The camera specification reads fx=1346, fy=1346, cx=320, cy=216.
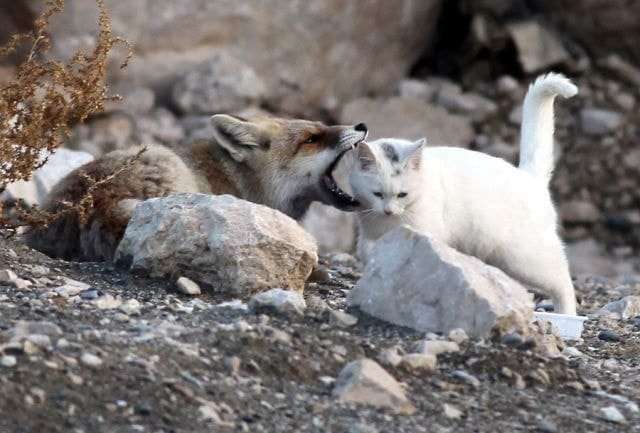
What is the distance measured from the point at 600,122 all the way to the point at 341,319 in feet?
27.9

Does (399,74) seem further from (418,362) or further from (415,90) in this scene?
(418,362)

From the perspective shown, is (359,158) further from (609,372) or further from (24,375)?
(24,375)

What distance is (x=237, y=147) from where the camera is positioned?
8.02 meters

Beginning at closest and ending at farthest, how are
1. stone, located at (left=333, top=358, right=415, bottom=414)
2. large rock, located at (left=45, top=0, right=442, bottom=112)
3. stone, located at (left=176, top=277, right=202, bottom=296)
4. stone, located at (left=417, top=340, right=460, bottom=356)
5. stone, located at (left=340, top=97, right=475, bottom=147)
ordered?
stone, located at (left=333, top=358, right=415, bottom=414) < stone, located at (left=417, top=340, right=460, bottom=356) < stone, located at (left=176, top=277, right=202, bottom=296) < large rock, located at (left=45, top=0, right=442, bottom=112) < stone, located at (left=340, top=97, right=475, bottom=147)

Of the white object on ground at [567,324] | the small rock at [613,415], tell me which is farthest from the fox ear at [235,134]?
the small rock at [613,415]

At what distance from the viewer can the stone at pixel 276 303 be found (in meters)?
5.71

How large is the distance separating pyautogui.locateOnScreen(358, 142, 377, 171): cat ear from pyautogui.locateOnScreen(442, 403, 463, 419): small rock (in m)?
2.19

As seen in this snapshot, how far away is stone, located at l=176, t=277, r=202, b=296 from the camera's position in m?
6.19

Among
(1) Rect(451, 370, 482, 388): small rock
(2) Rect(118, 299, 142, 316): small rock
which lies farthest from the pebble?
(2) Rect(118, 299, 142, 316): small rock

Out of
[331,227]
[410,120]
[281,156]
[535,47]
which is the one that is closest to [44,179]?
[281,156]

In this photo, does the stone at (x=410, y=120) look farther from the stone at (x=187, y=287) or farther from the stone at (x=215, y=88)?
the stone at (x=187, y=287)

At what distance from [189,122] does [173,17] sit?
3.32 ft

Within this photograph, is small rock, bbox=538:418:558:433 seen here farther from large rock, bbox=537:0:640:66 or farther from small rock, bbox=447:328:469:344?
large rock, bbox=537:0:640:66

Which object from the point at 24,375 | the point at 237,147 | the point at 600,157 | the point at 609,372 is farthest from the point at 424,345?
the point at 600,157
